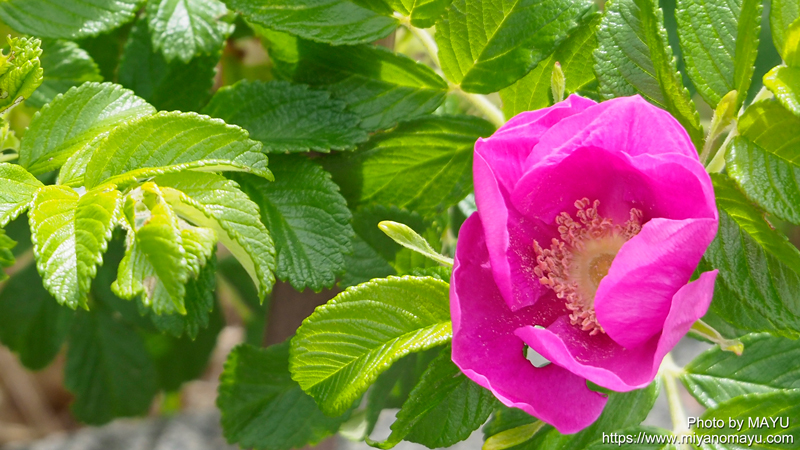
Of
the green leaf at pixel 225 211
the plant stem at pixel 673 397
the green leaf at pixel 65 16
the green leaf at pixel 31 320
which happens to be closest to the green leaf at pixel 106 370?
the green leaf at pixel 31 320

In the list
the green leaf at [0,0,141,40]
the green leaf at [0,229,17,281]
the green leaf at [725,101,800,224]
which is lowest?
the green leaf at [0,229,17,281]

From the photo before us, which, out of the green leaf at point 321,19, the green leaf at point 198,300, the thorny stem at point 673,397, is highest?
the green leaf at point 321,19

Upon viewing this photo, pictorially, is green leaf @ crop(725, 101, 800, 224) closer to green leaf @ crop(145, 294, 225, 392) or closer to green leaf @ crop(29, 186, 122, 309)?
green leaf @ crop(29, 186, 122, 309)

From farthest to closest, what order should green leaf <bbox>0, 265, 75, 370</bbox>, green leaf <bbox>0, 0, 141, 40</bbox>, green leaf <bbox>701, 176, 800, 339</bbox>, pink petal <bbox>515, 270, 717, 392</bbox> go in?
green leaf <bbox>0, 265, 75, 370</bbox>
green leaf <bbox>0, 0, 141, 40</bbox>
green leaf <bbox>701, 176, 800, 339</bbox>
pink petal <bbox>515, 270, 717, 392</bbox>

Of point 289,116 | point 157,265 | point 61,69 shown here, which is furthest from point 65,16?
point 157,265

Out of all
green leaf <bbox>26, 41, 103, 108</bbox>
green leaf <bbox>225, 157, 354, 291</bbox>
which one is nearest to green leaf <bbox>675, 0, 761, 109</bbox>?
green leaf <bbox>225, 157, 354, 291</bbox>

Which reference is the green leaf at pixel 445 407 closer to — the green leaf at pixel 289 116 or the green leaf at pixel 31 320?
the green leaf at pixel 289 116
